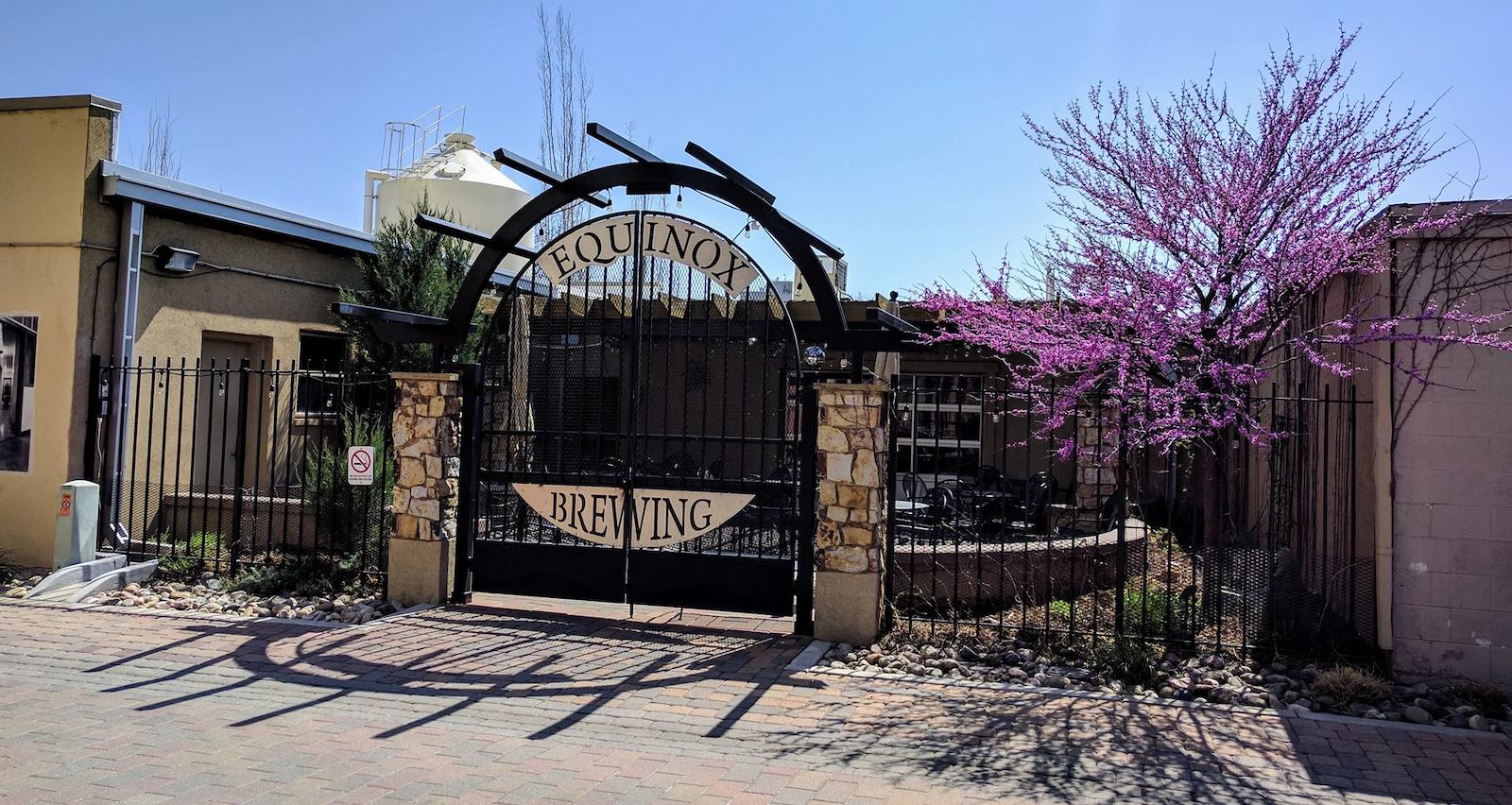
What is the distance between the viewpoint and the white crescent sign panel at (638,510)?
25.8 ft

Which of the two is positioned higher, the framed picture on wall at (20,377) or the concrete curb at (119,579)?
the framed picture on wall at (20,377)

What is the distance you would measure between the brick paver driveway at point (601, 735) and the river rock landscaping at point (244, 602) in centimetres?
80

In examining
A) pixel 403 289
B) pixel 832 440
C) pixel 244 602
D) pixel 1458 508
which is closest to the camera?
pixel 1458 508

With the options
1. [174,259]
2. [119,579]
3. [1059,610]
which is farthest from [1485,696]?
[174,259]

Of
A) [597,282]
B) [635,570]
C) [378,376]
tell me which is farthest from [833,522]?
[378,376]

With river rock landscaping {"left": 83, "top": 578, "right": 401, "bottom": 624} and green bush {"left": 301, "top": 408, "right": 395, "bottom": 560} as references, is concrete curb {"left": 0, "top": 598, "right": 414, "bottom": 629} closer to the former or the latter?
river rock landscaping {"left": 83, "top": 578, "right": 401, "bottom": 624}

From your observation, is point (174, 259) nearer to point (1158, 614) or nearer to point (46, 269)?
point (46, 269)

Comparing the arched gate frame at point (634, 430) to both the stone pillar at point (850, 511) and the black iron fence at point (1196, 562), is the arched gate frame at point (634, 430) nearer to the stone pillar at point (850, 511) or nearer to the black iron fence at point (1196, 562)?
the stone pillar at point (850, 511)

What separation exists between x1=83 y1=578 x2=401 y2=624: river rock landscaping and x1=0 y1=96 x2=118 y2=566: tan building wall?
1602 millimetres

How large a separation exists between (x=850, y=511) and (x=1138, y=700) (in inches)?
86.1

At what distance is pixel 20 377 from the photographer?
995 cm

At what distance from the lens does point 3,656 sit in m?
6.81

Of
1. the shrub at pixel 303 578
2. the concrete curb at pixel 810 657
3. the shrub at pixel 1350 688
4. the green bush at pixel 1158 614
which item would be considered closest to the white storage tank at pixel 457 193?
Result: the shrub at pixel 303 578

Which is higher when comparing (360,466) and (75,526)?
(360,466)
